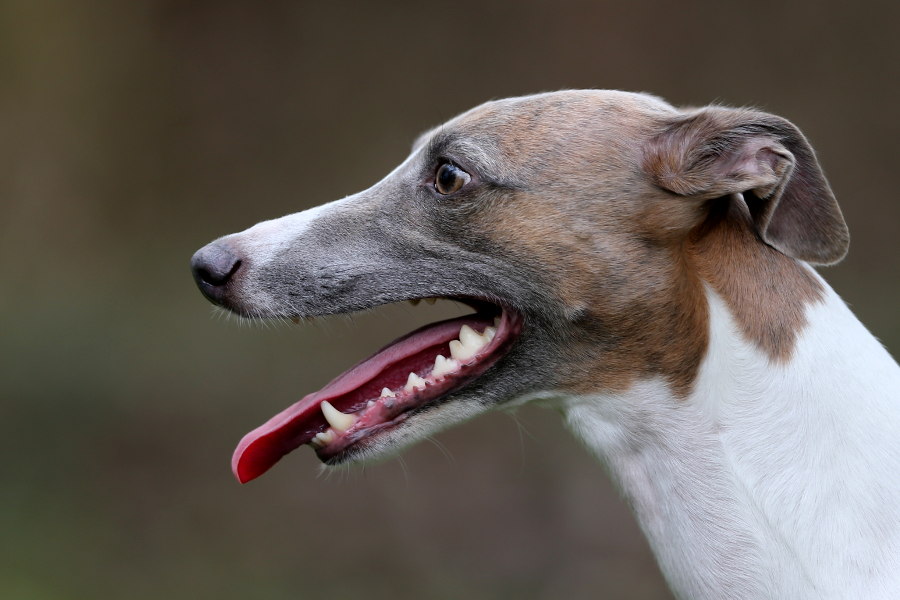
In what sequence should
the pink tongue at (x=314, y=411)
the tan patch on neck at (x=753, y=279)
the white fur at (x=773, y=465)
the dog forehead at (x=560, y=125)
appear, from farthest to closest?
the pink tongue at (x=314, y=411) → the dog forehead at (x=560, y=125) → the tan patch on neck at (x=753, y=279) → the white fur at (x=773, y=465)

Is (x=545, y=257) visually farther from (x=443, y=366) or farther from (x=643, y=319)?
(x=443, y=366)

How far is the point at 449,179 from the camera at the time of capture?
130 inches

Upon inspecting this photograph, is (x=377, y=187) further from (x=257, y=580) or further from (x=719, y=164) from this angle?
(x=257, y=580)

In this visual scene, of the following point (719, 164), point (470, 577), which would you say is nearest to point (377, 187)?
point (719, 164)

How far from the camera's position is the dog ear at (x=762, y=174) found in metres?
3.04

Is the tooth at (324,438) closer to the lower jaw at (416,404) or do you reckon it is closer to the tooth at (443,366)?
the lower jaw at (416,404)

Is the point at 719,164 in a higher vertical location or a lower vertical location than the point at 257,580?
higher

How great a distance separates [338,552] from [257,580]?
0.57 metres

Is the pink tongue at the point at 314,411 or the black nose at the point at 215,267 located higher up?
the black nose at the point at 215,267

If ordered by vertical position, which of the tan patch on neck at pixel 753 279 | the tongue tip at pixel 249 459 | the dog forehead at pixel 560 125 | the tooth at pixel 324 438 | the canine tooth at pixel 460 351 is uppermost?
the dog forehead at pixel 560 125

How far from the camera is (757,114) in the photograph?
3125 millimetres

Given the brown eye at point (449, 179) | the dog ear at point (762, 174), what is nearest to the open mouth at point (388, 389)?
the brown eye at point (449, 179)

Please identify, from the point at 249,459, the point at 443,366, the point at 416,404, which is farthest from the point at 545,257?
the point at 249,459

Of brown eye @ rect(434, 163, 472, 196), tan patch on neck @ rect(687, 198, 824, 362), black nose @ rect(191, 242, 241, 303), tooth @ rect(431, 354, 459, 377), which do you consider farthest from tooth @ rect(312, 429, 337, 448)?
tan patch on neck @ rect(687, 198, 824, 362)
